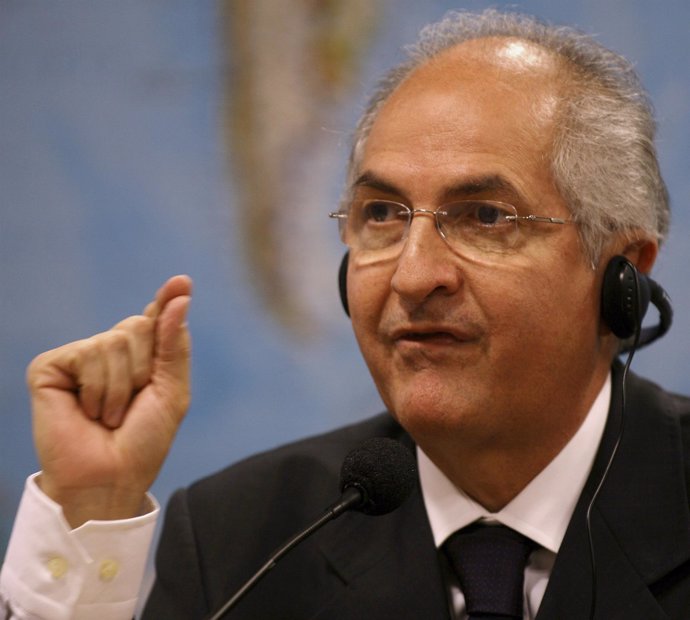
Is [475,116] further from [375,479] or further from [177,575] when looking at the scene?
[177,575]

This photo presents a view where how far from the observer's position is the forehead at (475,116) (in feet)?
5.47

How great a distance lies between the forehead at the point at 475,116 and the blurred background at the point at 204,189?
19.8 inches

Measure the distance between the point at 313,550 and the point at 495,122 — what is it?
2.75ft

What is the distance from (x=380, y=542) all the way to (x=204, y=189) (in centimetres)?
103

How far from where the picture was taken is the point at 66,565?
4.79 feet

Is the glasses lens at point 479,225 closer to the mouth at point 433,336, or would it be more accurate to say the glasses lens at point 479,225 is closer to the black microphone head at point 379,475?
the mouth at point 433,336

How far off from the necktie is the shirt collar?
0.9 inches

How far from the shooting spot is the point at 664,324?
71.1 inches

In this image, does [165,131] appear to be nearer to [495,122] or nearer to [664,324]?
[495,122]

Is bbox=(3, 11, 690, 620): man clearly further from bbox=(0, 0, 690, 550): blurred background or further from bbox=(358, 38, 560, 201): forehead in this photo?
bbox=(0, 0, 690, 550): blurred background

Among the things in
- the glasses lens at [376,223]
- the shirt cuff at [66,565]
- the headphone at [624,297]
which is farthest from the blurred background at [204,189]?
the shirt cuff at [66,565]

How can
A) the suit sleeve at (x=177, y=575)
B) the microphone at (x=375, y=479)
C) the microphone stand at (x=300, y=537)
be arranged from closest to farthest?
1. the microphone stand at (x=300, y=537)
2. the microphone at (x=375, y=479)
3. the suit sleeve at (x=177, y=575)

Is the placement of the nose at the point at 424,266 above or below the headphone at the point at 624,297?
above

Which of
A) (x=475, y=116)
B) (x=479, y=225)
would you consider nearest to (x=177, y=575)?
(x=479, y=225)
